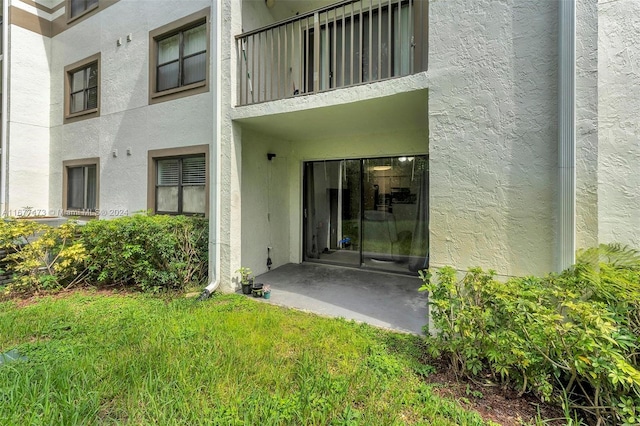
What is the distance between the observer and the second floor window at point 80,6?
858 centimetres

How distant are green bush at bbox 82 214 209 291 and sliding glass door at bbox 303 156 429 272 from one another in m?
2.98

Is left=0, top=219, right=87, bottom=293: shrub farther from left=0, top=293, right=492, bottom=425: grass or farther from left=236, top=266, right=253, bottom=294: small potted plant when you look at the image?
left=236, top=266, right=253, bottom=294: small potted plant

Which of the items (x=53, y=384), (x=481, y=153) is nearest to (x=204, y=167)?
(x=53, y=384)

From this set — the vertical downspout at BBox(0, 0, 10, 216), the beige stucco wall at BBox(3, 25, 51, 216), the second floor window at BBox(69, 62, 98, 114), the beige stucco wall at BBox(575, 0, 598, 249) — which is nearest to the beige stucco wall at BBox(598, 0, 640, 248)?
the beige stucco wall at BBox(575, 0, 598, 249)

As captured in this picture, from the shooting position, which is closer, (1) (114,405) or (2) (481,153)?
(1) (114,405)

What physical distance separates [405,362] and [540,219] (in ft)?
7.30

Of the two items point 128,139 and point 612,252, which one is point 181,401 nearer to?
point 612,252

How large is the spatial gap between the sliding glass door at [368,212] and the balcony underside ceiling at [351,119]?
940 mm

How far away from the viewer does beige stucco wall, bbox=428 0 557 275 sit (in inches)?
127

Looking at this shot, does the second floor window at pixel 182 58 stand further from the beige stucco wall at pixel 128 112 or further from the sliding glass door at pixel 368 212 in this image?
the sliding glass door at pixel 368 212

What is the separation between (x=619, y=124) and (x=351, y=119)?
374 centimetres

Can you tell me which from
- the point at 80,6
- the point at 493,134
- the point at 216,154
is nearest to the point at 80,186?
the point at 80,6

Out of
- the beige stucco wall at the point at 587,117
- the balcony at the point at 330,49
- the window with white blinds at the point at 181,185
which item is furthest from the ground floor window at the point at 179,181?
the beige stucco wall at the point at 587,117

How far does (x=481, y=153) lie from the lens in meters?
3.51
